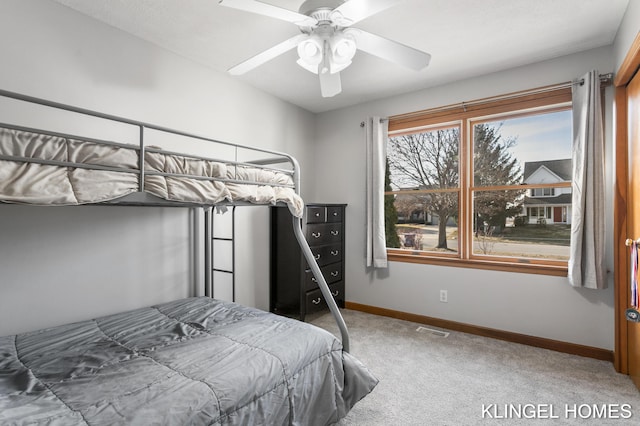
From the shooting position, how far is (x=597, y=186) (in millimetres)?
2404

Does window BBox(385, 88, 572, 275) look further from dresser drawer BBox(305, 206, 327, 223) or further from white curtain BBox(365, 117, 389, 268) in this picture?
dresser drawer BBox(305, 206, 327, 223)

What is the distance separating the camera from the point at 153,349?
1.54 metres

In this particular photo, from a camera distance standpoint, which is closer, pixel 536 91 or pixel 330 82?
pixel 330 82

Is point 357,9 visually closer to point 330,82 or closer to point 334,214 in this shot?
point 330,82

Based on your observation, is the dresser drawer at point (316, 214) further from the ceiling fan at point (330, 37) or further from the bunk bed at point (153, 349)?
the ceiling fan at point (330, 37)

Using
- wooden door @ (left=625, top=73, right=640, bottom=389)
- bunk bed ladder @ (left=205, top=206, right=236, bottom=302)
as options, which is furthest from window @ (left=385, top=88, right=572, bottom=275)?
bunk bed ladder @ (left=205, top=206, right=236, bottom=302)

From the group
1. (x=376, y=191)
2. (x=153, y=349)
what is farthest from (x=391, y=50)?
(x=153, y=349)

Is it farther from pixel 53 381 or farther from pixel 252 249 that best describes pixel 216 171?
pixel 252 249

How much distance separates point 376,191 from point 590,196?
1.80m

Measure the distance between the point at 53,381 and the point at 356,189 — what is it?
307cm

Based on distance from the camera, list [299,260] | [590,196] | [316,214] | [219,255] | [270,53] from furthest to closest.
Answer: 1. [316,214]
2. [299,260]
3. [219,255]
4. [590,196]
5. [270,53]

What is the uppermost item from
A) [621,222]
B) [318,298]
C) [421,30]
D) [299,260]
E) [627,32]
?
[421,30]

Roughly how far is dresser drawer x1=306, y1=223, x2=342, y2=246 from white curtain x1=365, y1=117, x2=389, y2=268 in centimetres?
39

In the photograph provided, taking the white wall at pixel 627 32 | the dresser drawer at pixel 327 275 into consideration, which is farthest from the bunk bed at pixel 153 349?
the white wall at pixel 627 32
